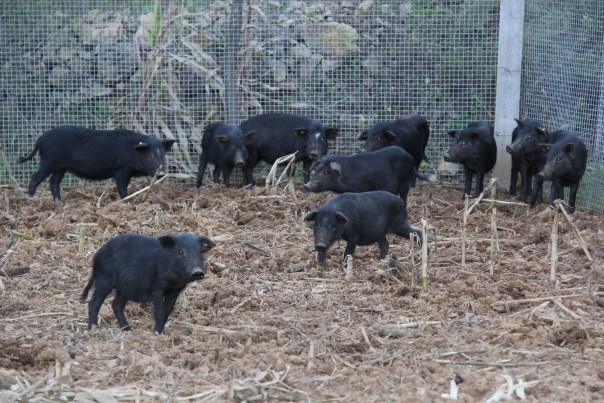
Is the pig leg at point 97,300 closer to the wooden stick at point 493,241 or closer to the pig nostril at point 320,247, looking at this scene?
the pig nostril at point 320,247

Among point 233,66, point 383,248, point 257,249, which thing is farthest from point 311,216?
point 233,66

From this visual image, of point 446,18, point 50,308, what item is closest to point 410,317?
point 50,308

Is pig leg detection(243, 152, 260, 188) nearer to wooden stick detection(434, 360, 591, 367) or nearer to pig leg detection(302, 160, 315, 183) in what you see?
pig leg detection(302, 160, 315, 183)

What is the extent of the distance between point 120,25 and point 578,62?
5899 mm

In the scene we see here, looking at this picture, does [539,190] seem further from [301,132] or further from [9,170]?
[9,170]

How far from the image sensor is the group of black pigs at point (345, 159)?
384 inches

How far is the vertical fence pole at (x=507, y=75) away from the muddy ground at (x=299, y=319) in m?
2.17

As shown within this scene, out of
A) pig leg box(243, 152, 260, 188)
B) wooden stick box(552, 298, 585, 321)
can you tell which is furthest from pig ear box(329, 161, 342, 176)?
wooden stick box(552, 298, 585, 321)

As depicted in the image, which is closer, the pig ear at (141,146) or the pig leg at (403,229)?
the pig leg at (403,229)

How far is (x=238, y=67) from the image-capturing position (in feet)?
45.5

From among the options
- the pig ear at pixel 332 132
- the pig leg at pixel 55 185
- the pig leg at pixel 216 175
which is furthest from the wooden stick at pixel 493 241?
the pig leg at pixel 55 185

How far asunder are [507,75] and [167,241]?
23.9 feet

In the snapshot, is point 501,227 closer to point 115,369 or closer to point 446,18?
point 446,18

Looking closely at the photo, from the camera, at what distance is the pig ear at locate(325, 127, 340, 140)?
518 inches
